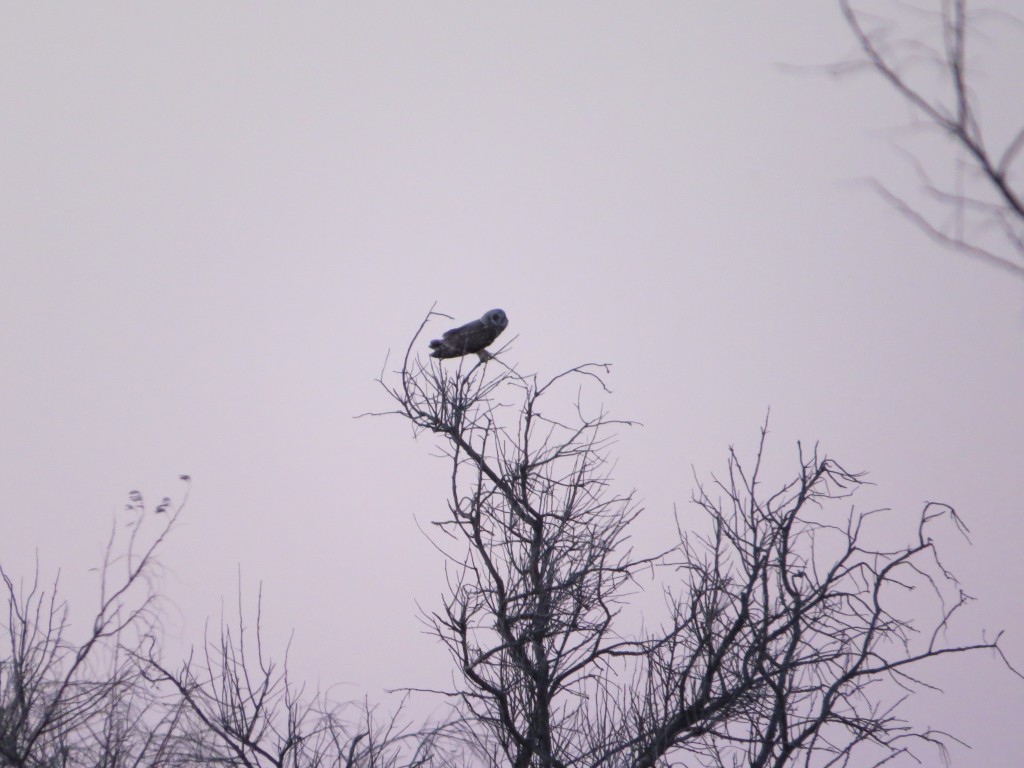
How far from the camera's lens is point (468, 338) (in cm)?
765

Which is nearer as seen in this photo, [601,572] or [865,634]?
[865,634]

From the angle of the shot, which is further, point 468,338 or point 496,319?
point 496,319

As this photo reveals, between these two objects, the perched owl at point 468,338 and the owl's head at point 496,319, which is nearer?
the perched owl at point 468,338

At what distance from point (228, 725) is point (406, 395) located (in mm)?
2505

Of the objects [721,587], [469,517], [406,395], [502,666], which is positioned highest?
[406,395]

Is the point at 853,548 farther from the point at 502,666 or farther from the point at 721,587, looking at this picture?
the point at 502,666

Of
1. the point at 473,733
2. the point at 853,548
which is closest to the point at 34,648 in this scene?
the point at 473,733

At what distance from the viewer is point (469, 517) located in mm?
6688

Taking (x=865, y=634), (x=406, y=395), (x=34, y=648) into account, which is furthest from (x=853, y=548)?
(x=34, y=648)

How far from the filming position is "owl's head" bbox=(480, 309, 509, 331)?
7.84 metres

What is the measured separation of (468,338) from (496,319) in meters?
0.41

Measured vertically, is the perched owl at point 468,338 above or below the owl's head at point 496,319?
below

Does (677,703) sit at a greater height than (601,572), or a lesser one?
lesser

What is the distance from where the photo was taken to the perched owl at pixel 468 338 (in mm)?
7594
